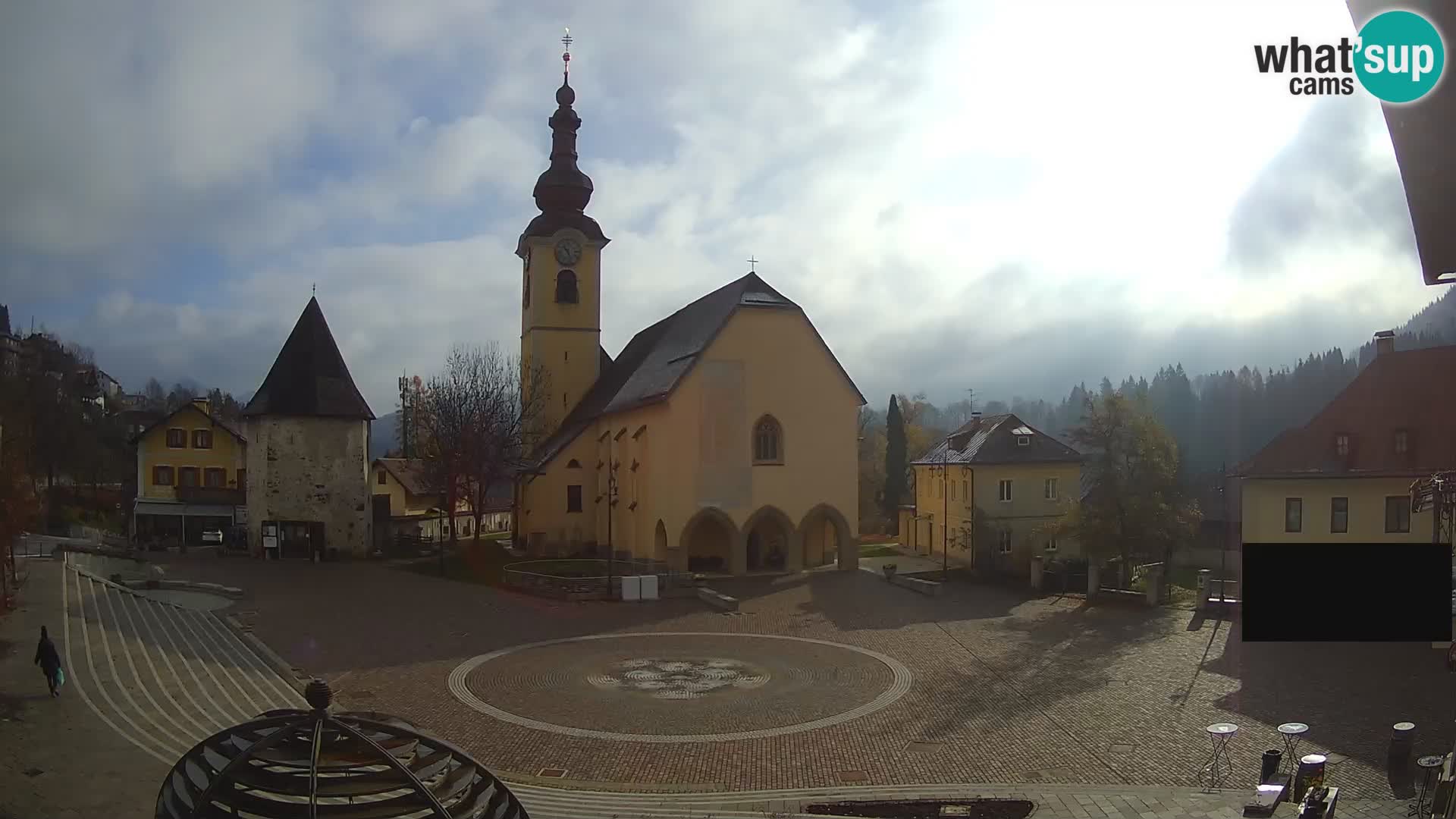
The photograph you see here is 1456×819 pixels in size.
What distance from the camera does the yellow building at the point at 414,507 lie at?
4996cm

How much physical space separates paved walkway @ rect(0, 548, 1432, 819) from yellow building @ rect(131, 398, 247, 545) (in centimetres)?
2855

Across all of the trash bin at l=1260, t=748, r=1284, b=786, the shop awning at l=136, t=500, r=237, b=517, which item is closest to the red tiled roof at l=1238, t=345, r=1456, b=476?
the trash bin at l=1260, t=748, r=1284, b=786

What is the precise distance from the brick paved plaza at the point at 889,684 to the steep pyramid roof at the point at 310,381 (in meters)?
14.3

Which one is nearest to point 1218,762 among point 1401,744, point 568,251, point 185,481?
point 1401,744

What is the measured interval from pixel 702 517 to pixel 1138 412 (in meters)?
15.6

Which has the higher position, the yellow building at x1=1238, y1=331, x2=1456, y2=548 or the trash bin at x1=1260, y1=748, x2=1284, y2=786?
the yellow building at x1=1238, y1=331, x2=1456, y2=548

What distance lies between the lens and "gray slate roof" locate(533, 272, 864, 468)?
118 feet

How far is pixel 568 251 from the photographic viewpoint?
4919 centimetres

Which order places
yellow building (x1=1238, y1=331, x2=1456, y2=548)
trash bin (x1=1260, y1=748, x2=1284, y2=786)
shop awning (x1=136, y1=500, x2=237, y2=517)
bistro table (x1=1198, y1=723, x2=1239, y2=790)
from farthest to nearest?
shop awning (x1=136, y1=500, x2=237, y2=517), yellow building (x1=1238, y1=331, x2=1456, y2=548), bistro table (x1=1198, y1=723, x2=1239, y2=790), trash bin (x1=1260, y1=748, x2=1284, y2=786)

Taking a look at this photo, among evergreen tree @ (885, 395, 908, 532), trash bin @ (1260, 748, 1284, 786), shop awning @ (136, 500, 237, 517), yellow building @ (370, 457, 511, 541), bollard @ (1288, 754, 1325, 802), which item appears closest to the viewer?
bollard @ (1288, 754, 1325, 802)

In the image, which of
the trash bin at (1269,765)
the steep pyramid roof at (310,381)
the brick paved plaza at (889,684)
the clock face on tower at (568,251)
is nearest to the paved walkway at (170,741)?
the brick paved plaza at (889,684)

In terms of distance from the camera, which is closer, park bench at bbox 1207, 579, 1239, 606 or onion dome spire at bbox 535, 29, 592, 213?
park bench at bbox 1207, 579, 1239, 606

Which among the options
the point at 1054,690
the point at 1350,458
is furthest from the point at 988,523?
the point at 1054,690

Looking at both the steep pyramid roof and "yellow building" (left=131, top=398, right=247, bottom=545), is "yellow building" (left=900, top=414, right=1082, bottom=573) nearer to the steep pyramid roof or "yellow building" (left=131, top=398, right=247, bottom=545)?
the steep pyramid roof
